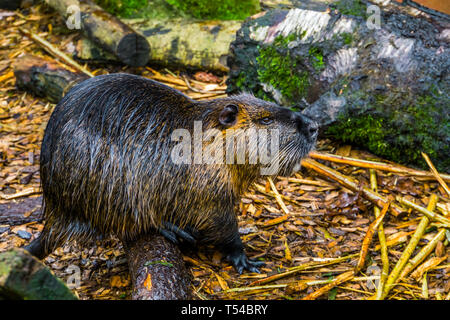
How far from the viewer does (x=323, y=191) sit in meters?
4.37

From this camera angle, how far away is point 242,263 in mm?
3492

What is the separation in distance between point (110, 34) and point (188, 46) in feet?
3.03

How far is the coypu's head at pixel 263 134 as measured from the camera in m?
3.33

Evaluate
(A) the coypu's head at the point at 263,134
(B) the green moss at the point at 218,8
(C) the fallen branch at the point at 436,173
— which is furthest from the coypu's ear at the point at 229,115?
(B) the green moss at the point at 218,8

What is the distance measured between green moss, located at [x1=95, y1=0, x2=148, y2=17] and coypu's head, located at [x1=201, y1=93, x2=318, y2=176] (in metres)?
3.59

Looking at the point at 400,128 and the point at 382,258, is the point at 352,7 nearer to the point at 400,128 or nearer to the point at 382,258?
the point at 400,128

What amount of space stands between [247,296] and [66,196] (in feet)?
4.33

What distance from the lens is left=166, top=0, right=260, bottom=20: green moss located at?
256 inches

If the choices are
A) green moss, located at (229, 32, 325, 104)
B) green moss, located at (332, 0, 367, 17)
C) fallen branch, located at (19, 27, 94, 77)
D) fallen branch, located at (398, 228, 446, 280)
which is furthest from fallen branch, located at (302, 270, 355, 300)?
fallen branch, located at (19, 27, 94, 77)

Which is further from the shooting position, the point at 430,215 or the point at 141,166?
the point at 430,215

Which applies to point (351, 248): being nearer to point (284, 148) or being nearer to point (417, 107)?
point (284, 148)

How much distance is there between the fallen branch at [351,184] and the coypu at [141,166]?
736mm

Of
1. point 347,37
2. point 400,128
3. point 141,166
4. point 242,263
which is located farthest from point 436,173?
point 141,166

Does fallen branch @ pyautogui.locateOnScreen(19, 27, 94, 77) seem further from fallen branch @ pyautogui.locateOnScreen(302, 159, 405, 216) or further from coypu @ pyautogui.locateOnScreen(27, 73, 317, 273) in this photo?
fallen branch @ pyautogui.locateOnScreen(302, 159, 405, 216)
